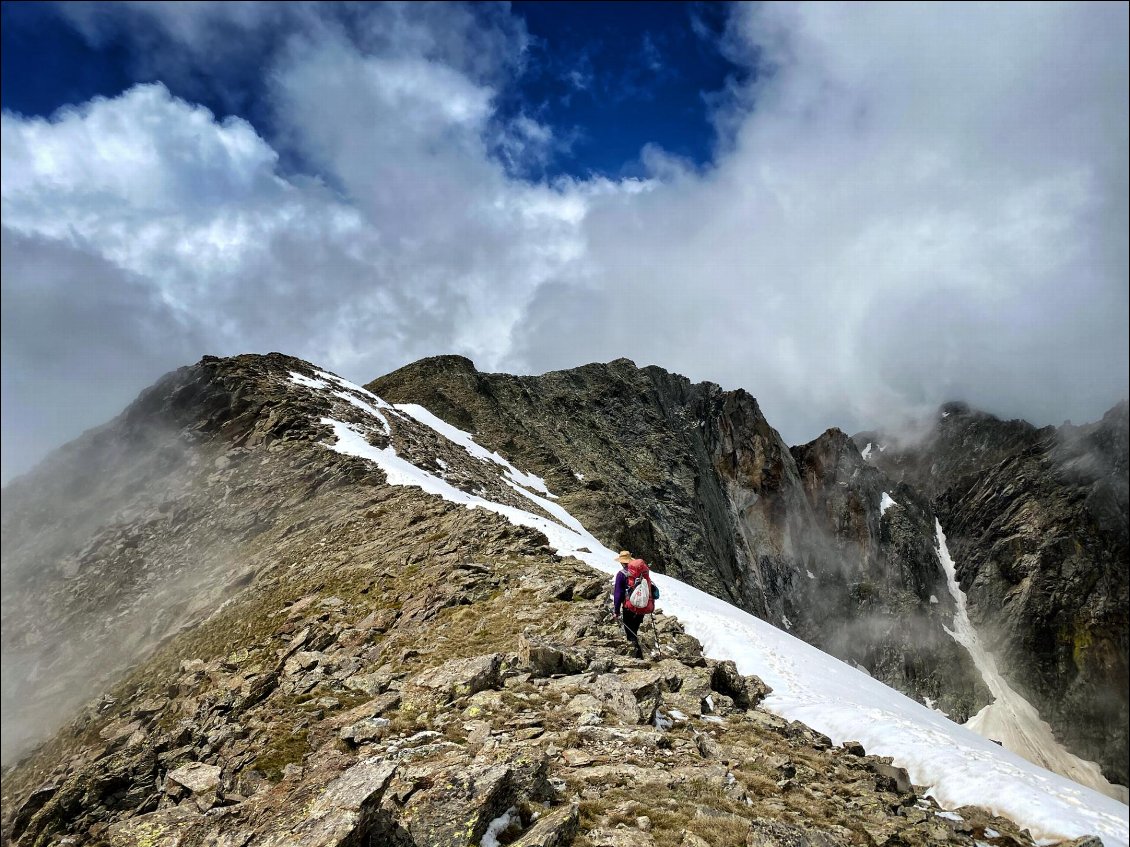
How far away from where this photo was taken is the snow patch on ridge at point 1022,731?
491 ft

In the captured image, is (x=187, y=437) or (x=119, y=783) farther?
(x=187, y=437)

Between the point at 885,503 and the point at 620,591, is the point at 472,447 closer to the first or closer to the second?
the point at 620,591

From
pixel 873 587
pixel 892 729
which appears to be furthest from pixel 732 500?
pixel 892 729

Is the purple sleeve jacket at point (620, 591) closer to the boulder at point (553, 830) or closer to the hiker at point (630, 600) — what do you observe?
the hiker at point (630, 600)

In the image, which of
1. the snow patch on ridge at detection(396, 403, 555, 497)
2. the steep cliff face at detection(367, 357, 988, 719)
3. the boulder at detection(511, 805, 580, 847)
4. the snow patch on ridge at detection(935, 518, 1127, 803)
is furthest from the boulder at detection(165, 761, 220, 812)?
the snow patch on ridge at detection(935, 518, 1127, 803)

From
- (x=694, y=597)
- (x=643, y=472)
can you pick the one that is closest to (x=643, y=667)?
(x=694, y=597)

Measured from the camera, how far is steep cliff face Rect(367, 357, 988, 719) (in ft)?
246

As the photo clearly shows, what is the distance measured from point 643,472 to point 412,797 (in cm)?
8975

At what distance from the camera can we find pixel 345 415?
43.2 meters

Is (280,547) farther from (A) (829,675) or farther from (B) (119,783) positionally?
(A) (829,675)

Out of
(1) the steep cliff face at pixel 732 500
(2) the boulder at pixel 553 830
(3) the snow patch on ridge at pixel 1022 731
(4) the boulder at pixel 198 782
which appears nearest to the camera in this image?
(2) the boulder at pixel 553 830

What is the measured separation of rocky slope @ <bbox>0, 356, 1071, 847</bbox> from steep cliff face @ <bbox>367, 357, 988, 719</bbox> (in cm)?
3301

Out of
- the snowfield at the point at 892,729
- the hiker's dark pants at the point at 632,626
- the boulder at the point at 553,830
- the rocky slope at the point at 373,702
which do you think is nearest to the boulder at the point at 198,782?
the rocky slope at the point at 373,702

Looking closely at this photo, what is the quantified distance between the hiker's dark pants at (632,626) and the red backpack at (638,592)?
200mm
